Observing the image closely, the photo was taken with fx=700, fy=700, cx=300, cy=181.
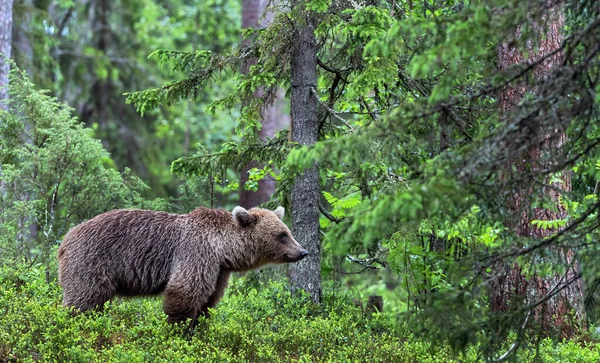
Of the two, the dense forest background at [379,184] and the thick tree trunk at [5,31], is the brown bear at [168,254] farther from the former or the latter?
the thick tree trunk at [5,31]

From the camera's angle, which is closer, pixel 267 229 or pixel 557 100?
pixel 557 100

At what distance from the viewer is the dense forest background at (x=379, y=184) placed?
523 centimetres

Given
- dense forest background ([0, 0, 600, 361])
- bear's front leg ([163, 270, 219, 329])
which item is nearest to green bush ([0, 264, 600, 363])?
dense forest background ([0, 0, 600, 361])

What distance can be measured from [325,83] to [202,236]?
3.46 m

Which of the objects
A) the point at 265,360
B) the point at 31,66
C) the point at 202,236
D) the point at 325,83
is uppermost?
the point at 31,66

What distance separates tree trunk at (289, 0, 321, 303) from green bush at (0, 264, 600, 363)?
42 cm

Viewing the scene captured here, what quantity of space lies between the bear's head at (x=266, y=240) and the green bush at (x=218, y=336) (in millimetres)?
530

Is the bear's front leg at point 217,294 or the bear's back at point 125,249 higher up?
the bear's back at point 125,249

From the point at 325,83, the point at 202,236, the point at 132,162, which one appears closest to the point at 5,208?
the point at 202,236

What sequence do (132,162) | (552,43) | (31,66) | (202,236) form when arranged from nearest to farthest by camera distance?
(202,236) → (552,43) → (31,66) → (132,162)

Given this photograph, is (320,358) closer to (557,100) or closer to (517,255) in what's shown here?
(517,255)

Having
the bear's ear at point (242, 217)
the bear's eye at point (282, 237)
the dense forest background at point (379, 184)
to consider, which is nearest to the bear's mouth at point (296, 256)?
the bear's eye at point (282, 237)

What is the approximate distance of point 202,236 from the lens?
8.92 m

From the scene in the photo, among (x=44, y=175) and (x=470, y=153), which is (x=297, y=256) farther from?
(x=44, y=175)
